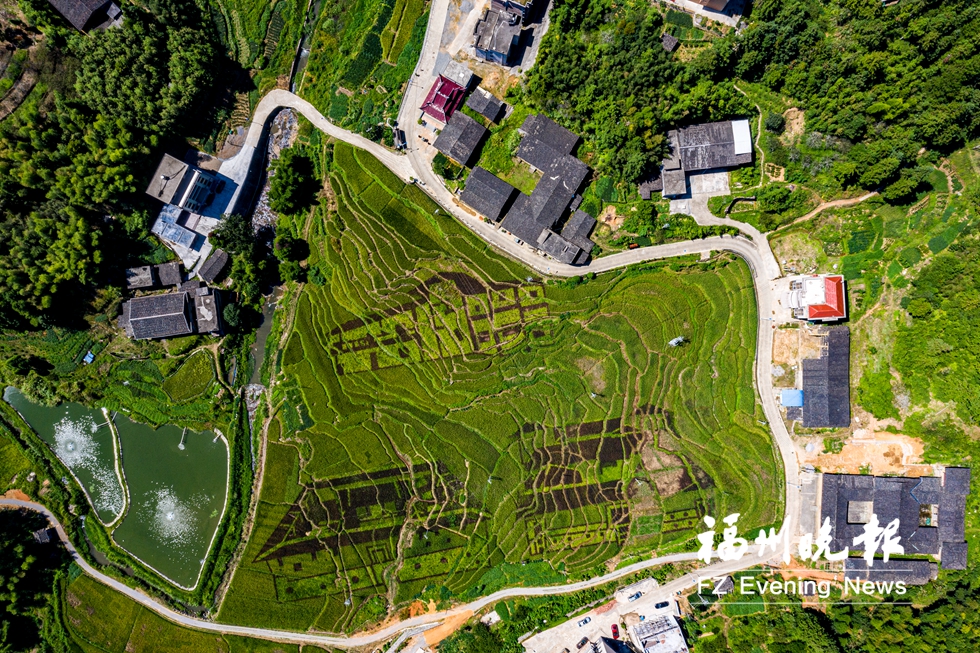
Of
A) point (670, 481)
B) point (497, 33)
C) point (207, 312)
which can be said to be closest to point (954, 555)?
point (670, 481)

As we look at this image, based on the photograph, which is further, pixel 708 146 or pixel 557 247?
pixel 557 247

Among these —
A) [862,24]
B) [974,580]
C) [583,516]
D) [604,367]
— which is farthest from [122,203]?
[974,580]

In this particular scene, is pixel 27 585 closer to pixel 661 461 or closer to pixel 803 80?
pixel 661 461

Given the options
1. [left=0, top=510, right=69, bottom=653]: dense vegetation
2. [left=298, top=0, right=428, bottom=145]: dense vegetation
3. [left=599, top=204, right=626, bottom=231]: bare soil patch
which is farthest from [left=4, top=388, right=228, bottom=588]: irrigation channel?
[left=599, top=204, right=626, bottom=231]: bare soil patch

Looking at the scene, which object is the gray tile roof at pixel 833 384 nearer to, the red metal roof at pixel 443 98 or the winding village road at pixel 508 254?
the winding village road at pixel 508 254

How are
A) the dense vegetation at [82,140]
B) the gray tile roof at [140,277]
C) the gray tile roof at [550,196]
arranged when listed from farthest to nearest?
the gray tile roof at [140,277], the gray tile roof at [550,196], the dense vegetation at [82,140]

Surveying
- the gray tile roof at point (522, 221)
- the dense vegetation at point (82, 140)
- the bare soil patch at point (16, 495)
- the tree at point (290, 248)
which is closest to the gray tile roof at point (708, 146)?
the gray tile roof at point (522, 221)
